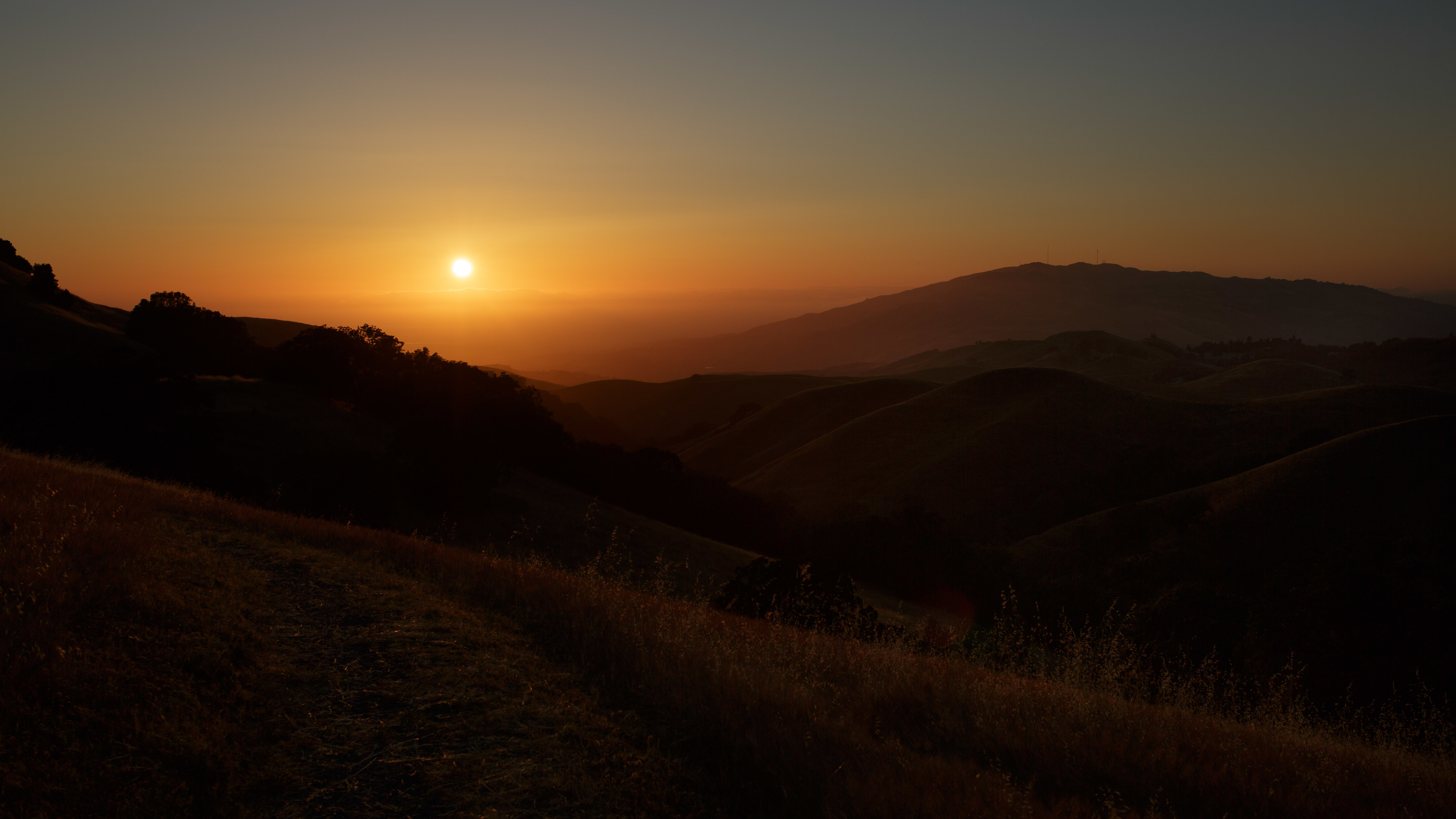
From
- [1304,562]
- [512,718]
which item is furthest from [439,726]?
[1304,562]

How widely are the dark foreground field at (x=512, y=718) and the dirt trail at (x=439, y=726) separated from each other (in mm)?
20

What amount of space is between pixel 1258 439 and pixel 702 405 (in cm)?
7757

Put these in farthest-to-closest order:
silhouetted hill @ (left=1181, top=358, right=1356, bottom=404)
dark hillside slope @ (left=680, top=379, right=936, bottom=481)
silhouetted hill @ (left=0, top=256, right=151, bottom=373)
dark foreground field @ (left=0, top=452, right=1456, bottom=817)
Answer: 1. silhouetted hill @ (left=1181, top=358, right=1356, bottom=404)
2. dark hillside slope @ (left=680, top=379, right=936, bottom=481)
3. silhouetted hill @ (left=0, top=256, right=151, bottom=373)
4. dark foreground field @ (left=0, top=452, right=1456, bottom=817)

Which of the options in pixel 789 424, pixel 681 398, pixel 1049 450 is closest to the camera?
pixel 1049 450

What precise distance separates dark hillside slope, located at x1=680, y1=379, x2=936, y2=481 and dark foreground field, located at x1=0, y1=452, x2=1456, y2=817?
63052 millimetres

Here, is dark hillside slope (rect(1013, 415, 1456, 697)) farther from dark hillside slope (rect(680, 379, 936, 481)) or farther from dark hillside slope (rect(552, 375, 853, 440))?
dark hillside slope (rect(552, 375, 853, 440))

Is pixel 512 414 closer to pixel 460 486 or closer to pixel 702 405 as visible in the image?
pixel 460 486

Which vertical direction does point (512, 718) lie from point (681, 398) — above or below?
above

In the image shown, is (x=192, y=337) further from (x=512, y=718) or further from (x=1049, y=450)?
(x=1049, y=450)

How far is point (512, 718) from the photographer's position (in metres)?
5.23

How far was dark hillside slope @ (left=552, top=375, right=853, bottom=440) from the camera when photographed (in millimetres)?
113375

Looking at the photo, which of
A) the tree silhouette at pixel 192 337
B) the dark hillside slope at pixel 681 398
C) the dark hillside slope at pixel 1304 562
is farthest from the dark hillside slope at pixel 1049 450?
the dark hillside slope at pixel 681 398

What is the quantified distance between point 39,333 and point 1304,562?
197ft

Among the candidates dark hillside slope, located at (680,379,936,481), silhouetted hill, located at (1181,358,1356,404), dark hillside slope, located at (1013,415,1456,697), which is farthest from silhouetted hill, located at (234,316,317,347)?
silhouetted hill, located at (1181,358,1356,404)
